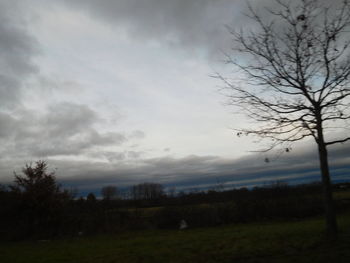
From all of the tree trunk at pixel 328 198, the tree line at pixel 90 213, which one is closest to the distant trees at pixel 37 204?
the tree line at pixel 90 213

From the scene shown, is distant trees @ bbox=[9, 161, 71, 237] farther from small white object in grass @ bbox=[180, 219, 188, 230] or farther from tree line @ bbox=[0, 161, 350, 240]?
small white object in grass @ bbox=[180, 219, 188, 230]

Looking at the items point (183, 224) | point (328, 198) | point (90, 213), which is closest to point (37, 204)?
point (90, 213)

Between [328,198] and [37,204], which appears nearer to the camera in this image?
[328,198]

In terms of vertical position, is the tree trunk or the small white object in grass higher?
the tree trunk

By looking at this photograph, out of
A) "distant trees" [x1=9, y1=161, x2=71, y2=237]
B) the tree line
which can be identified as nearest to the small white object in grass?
the tree line

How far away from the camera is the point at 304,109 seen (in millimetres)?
8953

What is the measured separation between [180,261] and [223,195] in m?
30.3

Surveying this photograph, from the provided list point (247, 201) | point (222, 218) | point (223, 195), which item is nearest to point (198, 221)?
point (222, 218)

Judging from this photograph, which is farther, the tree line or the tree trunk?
the tree line

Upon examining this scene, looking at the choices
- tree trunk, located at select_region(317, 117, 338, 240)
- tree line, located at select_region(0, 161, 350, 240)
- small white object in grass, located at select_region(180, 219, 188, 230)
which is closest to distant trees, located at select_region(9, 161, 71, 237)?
tree line, located at select_region(0, 161, 350, 240)

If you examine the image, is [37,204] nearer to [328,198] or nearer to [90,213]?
[90,213]

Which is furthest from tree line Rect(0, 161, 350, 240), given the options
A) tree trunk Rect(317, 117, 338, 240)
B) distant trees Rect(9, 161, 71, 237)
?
tree trunk Rect(317, 117, 338, 240)

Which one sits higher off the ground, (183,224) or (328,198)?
(328,198)

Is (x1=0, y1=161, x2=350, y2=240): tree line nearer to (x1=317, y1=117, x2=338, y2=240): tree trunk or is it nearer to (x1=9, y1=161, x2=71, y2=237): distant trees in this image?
(x1=9, y1=161, x2=71, y2=237): distant trees
